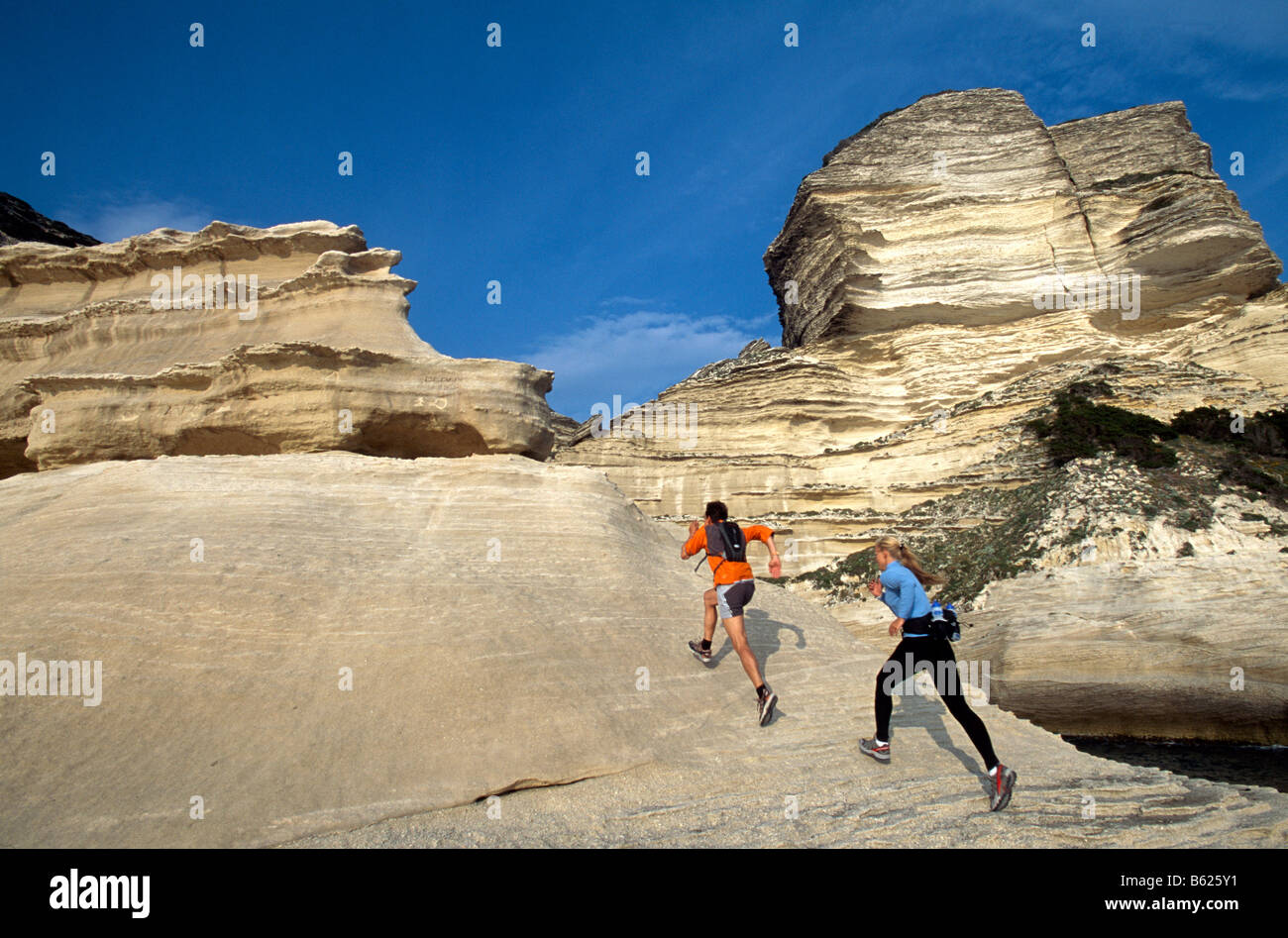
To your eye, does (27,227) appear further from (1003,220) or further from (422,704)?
(1003,220)

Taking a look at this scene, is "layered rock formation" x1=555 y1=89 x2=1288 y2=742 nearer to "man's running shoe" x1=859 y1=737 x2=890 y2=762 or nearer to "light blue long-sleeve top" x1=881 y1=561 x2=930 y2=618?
"man's running shoe" x1=859 y1=737 x2=890 y2=762

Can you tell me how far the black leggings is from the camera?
19.5 feet

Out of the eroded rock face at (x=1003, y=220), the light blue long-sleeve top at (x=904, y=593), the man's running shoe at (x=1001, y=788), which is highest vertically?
the eroded rock face at (x=1003, y=220)

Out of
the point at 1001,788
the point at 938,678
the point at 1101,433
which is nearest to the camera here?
the point at 1001,788

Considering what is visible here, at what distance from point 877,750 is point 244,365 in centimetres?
1049

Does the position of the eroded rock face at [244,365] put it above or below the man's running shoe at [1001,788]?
above

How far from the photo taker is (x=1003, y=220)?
38219 millimetres

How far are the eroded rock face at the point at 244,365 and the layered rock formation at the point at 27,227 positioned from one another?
401 inches

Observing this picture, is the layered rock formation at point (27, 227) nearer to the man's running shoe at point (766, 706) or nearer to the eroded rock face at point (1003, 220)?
the man's running shoe at point (766, 706)

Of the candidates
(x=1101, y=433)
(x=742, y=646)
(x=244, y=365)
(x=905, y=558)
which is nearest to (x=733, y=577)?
(x=742, y=646)

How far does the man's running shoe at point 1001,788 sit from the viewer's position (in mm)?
5879

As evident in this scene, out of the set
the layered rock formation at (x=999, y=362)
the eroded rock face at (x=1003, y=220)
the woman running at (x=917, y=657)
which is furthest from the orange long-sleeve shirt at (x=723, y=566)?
the eroded rock face at (x=1003, y=220)

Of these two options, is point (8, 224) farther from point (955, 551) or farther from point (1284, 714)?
point (1284, 714)

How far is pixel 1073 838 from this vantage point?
5.32m
